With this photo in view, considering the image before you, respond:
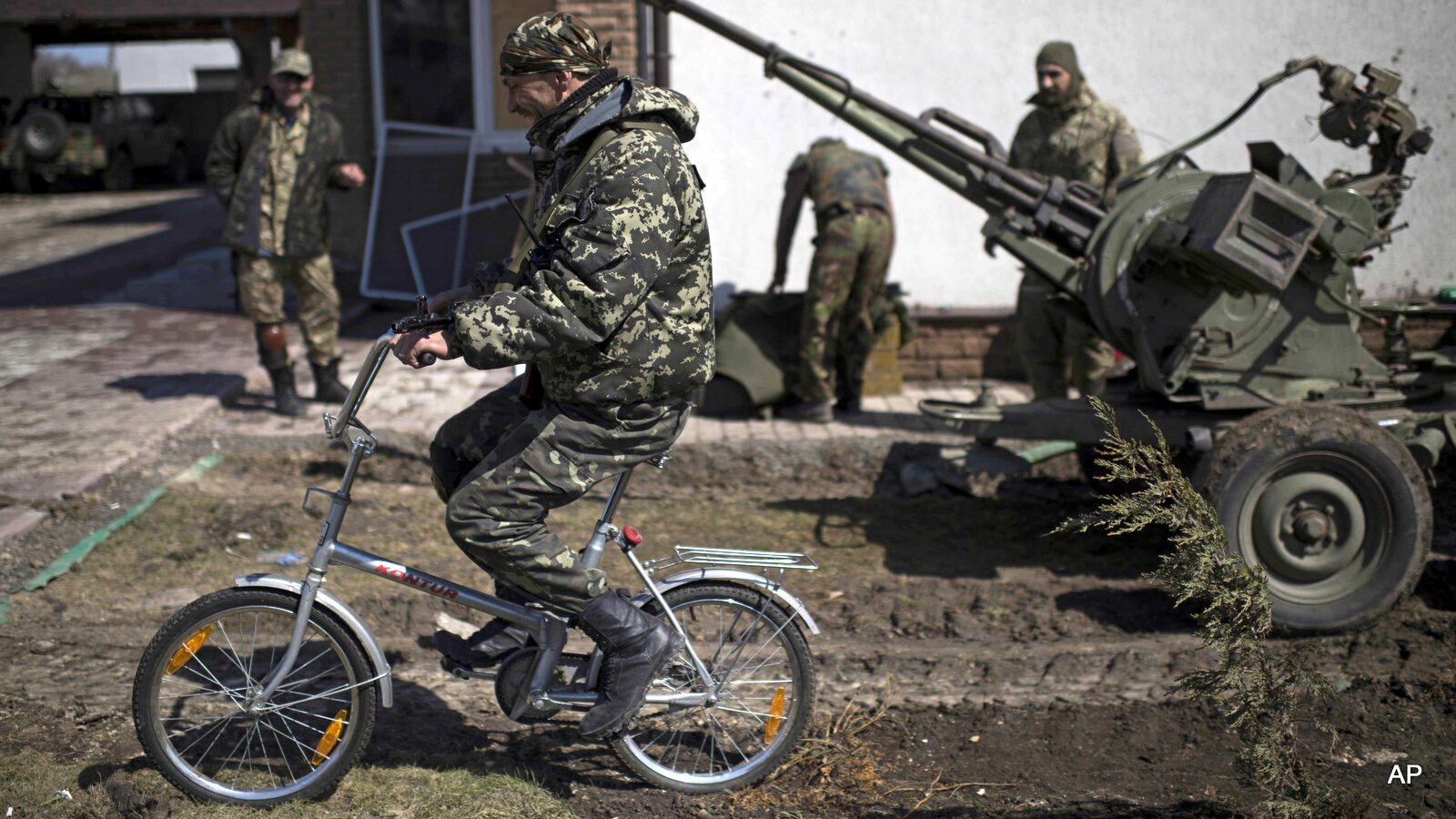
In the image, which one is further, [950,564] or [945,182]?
[945,182]

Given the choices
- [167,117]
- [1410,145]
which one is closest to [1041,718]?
[1410,145]

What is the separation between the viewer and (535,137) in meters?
2.99

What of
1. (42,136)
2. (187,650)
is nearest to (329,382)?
(187,650)

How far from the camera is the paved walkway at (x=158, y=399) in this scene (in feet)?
19.4

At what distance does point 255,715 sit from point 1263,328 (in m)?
4.27

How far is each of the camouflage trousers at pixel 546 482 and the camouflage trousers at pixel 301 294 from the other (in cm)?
442

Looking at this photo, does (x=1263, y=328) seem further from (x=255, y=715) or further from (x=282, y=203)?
(x=282, y=203)

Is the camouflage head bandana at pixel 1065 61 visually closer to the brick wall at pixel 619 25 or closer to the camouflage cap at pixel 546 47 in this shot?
the brick wall at pixel 619 25

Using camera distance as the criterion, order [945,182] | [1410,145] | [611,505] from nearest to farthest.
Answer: [611,505] < [1410,145] < [945,182]

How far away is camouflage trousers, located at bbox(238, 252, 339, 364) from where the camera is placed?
6902 millimetres

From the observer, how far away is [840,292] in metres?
6.93

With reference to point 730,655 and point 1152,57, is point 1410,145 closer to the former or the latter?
point 1152,57

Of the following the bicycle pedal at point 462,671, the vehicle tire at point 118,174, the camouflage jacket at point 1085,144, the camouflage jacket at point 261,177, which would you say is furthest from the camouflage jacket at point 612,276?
the vehicle tire at point 118,174

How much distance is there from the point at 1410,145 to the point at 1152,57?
10.8 ft
